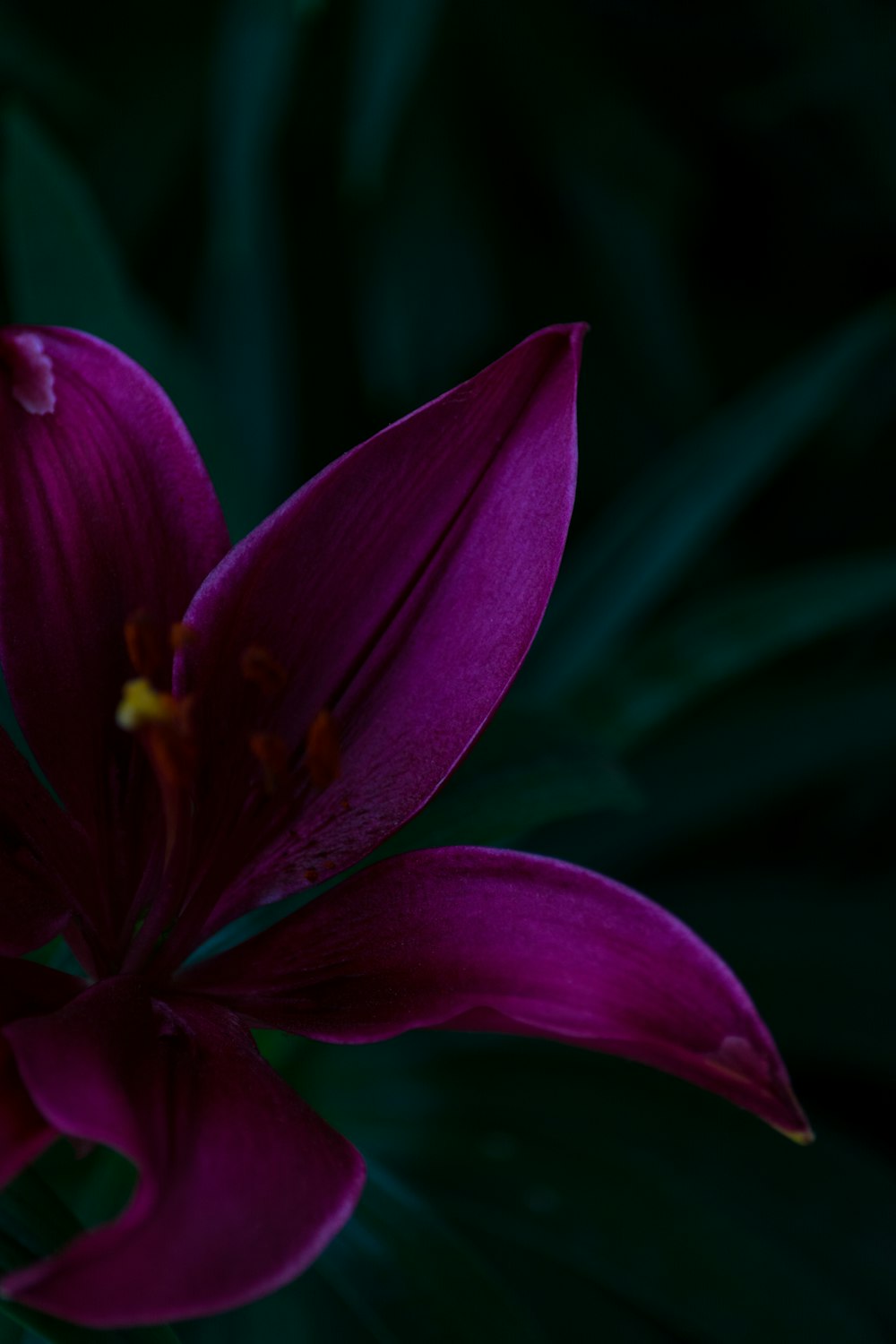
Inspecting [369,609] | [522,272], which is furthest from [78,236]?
[522,272]

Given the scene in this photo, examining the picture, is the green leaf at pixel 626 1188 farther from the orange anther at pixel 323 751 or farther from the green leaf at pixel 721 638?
the orange anther at pixel 323 751

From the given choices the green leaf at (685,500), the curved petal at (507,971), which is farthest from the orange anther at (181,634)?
the green leaf at (685,500)

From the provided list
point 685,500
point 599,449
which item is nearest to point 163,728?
point 685,500

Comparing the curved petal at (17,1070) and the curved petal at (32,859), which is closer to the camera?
the curved petal at (17,1070)

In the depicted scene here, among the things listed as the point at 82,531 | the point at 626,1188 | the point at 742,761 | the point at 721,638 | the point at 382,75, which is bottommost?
the point at 626,1188

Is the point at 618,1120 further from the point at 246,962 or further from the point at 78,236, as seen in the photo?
the point at 78,236

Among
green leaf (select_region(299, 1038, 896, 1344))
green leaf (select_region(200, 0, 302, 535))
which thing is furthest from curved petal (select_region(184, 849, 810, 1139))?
green leaf (select_region(200, 0, 302, 535))

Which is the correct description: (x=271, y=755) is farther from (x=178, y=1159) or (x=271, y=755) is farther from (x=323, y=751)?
(x=178, y=1159)
